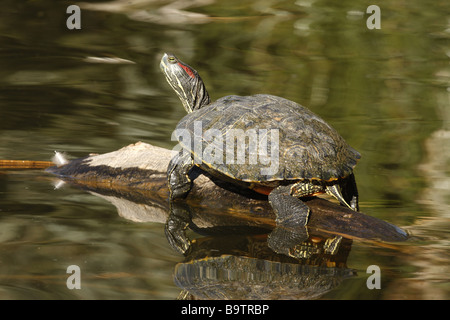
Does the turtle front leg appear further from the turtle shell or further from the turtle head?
the turtle head

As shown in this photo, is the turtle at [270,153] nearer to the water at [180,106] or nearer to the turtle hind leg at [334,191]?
the turtle hind leg at [334,191]

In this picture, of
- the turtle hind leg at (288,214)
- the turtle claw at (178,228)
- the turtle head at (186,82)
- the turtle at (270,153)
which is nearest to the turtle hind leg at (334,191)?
the turtle at (270,153)

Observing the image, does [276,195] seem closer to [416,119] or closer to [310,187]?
[310,187]

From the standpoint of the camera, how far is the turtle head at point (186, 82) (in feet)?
20.8

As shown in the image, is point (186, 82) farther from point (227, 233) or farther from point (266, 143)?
point (227, 233)

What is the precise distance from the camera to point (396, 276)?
404 cm

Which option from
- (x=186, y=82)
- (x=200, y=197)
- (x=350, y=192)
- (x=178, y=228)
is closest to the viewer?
(x=178, y=228)

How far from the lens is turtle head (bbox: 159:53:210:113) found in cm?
634

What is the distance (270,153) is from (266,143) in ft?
0.35

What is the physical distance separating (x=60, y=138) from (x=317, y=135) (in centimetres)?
404

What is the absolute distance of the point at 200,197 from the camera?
18.4 ft

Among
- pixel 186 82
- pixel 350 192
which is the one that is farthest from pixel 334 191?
pixel 186 82

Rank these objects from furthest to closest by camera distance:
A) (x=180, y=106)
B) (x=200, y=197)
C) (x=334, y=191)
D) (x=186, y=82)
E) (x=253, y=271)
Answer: (x=180, y=106)
(x=186, y=82)
(x=200, y=197)
(x=334, y=191)
(x=253, y=271)
